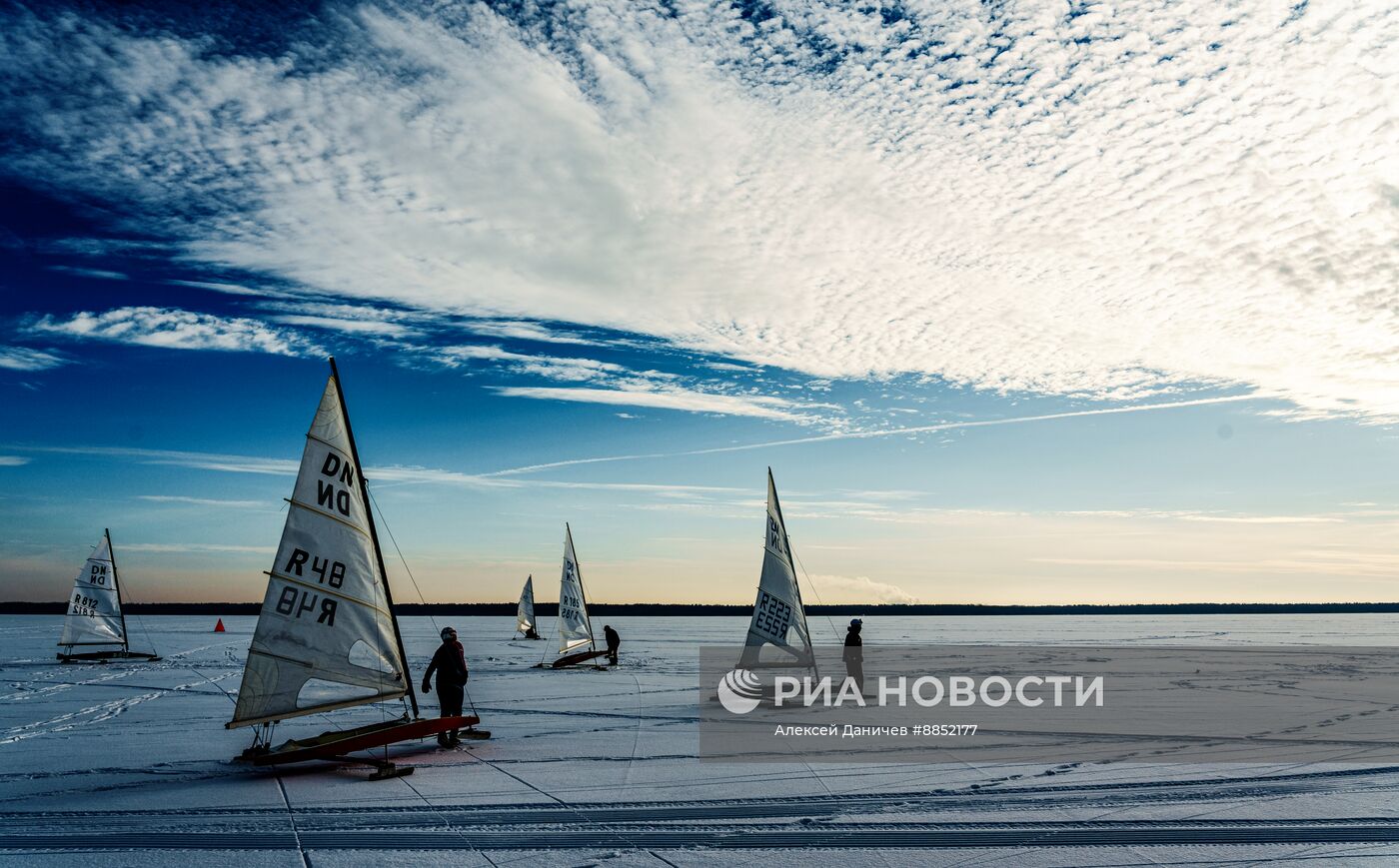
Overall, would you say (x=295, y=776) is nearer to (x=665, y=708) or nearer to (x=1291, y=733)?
(x=665, y=708)

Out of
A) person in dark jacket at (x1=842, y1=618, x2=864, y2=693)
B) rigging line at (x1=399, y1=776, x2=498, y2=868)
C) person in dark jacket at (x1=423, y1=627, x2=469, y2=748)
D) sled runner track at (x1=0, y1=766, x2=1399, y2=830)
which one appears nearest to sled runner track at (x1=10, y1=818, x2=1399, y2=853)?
rigging line at (x1=399, y1=776, x2=498, y2=868)

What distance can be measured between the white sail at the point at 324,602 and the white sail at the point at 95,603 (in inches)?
986

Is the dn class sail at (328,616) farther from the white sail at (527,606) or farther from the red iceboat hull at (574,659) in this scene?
the white sail at (527,606)

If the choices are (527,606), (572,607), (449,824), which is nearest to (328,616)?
(449,824)

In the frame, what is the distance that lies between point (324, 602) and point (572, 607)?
71.1 ft

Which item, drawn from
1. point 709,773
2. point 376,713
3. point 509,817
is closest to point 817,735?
point 709,773

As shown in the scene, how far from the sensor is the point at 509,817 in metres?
9.57

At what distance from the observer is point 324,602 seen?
500 inches

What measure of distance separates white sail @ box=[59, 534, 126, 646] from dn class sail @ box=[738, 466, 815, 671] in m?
24.5

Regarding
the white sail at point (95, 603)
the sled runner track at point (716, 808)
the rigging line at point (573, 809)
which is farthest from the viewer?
the white sail at point (95, 603)

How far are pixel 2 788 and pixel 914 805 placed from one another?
1039cm

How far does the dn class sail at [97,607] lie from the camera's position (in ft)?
108

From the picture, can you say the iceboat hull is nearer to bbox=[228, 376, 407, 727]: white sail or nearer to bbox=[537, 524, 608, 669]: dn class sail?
bbox=[228, 376, 407, 727]: white sail

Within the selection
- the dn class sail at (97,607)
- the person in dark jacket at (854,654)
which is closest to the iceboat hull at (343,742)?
the person in dark jacket at (854,654)
